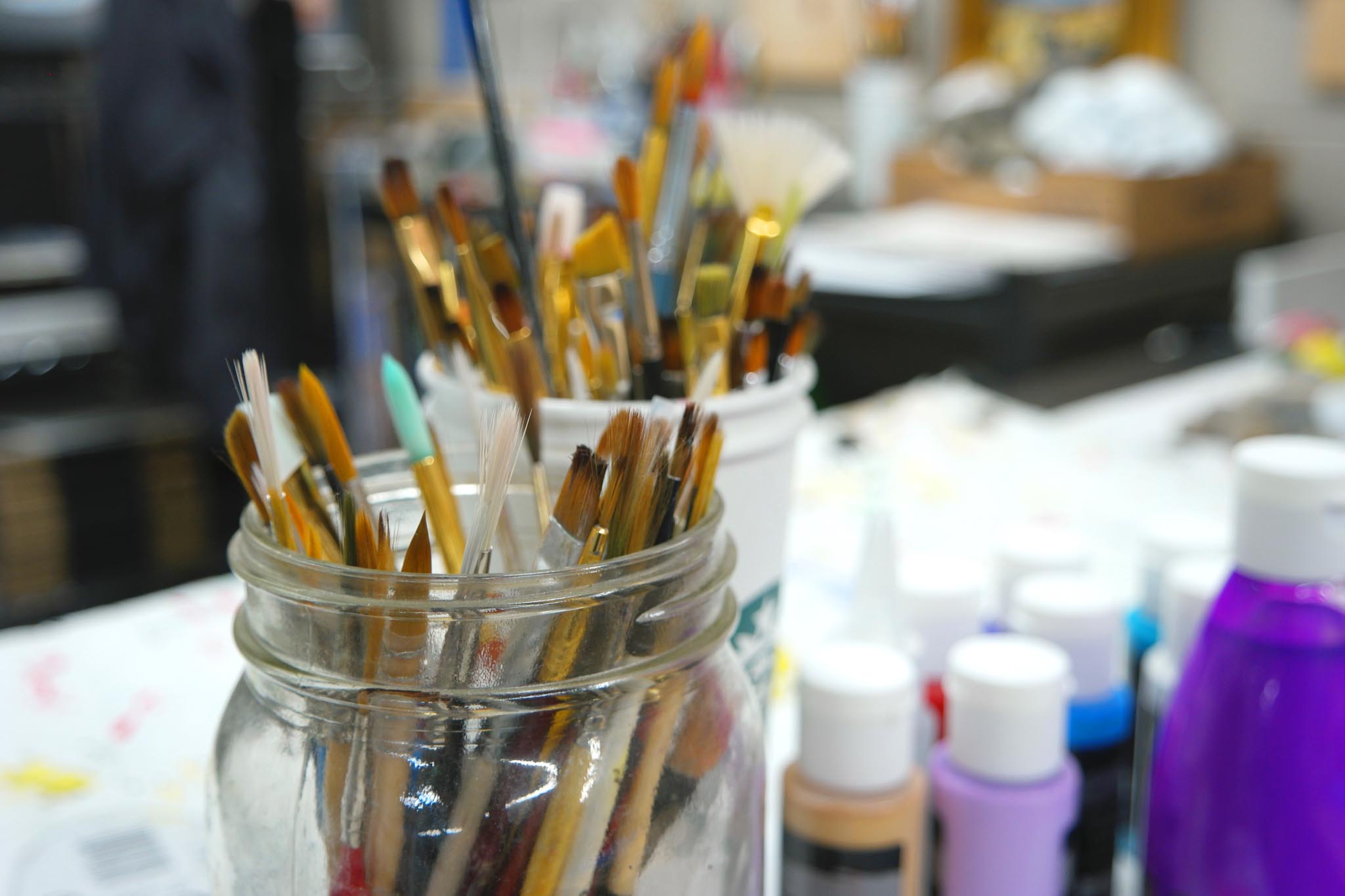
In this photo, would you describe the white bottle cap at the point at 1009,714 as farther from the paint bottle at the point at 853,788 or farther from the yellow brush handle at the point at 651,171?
the yellow brush handle at the point at 651,171

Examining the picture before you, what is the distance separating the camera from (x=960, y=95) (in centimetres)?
153

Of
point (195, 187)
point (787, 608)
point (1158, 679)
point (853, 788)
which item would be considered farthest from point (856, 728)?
point (195, 187)

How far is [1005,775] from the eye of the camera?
28 centimetres

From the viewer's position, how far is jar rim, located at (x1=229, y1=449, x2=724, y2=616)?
0.21 metres

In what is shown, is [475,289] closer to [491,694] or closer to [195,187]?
[491,694]

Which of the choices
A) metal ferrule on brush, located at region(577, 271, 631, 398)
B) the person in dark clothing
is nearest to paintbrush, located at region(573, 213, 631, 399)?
metal ferrule on brush, located at region(577, 271, 631, 398)

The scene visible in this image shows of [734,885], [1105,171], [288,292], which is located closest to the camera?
[734,885]

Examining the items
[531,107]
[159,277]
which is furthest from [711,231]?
[531,107]

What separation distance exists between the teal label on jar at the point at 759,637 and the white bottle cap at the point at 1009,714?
53 mm

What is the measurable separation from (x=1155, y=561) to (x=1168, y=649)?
0.15 ft

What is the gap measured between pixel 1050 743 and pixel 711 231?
0.52 ft

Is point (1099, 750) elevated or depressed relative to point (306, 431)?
depressed

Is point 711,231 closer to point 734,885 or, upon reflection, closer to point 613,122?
point 734,885

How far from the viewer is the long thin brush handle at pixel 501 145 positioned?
28 centimetres
